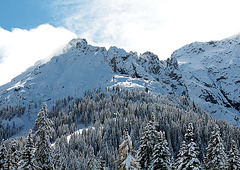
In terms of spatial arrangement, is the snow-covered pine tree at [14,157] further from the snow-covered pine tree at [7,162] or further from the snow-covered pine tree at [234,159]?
the snow-covered pine tree at [234,159]

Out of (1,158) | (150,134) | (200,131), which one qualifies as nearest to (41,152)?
(1,158)

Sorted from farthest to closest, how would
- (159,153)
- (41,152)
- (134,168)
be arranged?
(41,152) < (159,153) < (134,168)

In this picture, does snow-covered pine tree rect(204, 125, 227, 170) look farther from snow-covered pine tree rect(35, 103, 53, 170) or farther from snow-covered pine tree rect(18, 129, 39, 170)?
snow-covered pine tree rect(18, 129, 39, 170)

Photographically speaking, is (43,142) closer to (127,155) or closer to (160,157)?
(127,155)

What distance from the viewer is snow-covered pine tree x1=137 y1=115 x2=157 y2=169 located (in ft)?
92.3

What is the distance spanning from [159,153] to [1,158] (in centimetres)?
2458

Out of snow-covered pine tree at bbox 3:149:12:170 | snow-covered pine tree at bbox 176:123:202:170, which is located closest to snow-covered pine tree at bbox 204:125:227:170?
snow-covered pine tree at bbox 176:123:202:170

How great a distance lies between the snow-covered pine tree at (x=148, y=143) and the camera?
28.1 m

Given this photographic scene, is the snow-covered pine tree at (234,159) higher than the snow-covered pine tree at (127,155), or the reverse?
the snow-covered pine tree at (127,155)

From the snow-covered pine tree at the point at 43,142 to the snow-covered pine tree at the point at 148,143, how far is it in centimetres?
1351

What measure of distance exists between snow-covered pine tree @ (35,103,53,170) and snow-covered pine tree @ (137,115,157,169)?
1351 cm

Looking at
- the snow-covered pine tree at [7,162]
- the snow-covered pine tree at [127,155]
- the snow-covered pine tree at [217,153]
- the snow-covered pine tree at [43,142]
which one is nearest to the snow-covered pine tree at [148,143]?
the snow-covered pine tree at [127,155]

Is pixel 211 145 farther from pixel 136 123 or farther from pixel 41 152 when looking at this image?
pixel 136 123

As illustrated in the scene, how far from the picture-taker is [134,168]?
19.6 metres
